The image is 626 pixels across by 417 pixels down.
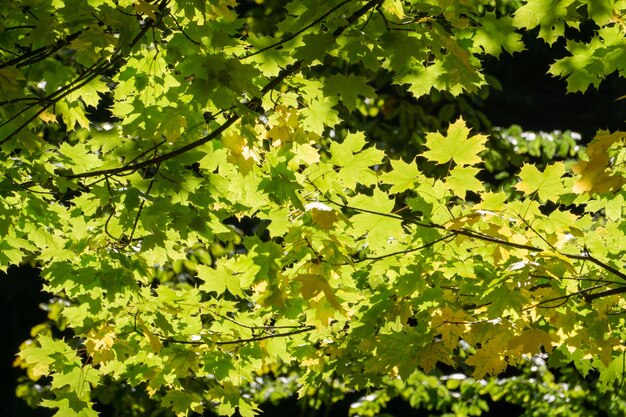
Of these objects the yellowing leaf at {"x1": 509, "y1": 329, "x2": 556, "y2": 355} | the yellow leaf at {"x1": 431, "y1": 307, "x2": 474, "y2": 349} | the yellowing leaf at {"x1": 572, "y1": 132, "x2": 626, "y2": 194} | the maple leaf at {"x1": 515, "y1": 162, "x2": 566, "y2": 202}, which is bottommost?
the yellowing leaf at {"x1": 509, "y1": 329, "x2": 556, "y2": 355}

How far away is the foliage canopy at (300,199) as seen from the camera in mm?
2834

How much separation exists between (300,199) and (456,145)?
0.68 m

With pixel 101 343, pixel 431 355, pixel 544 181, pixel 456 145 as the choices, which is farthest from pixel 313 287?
pixel 101 343

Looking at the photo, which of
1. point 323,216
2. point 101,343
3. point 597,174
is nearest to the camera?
point 597,174

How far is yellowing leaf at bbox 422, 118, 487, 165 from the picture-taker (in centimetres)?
300

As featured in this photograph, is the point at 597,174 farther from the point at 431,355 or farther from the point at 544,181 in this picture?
the point at 431,355

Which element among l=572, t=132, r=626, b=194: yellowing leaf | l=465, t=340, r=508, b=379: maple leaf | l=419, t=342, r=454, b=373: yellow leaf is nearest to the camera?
l=572, t=132, r=626, b=194: yellowing leaf

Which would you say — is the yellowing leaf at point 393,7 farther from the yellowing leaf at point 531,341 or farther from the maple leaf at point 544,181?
the yellowing leaf at point 531,341

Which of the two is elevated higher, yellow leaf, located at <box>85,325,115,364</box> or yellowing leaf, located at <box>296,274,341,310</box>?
yellow leaf, located at <box>85,325,115,364</box>

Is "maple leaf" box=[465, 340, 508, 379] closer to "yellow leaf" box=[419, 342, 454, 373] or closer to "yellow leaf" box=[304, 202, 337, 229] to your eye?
"yellow leaf" box=[419, 342, 454, 373]

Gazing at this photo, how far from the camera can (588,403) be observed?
21.0 ft

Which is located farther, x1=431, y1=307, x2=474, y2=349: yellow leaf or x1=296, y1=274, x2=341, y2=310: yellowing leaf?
x1=431, y1=307, x2=474, y2=349: yellow leaf

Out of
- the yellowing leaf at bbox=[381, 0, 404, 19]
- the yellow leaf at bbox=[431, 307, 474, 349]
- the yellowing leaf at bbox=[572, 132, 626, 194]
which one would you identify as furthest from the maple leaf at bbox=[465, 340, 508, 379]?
the yellowing leaf at bbox=[381, 0, 404, 19]

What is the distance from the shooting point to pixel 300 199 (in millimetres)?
3023
